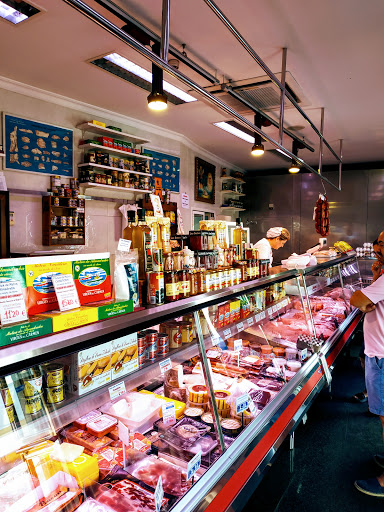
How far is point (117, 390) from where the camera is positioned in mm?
1395

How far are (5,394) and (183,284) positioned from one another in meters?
0.95

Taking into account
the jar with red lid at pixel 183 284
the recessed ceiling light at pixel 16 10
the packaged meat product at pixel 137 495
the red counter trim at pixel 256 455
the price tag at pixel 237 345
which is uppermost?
the recessed ceiling light at pixel 16 10

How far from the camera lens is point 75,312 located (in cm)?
126

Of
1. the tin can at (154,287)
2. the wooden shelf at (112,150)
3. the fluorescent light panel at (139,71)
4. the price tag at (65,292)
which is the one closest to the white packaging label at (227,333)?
the tin can at (154,287)

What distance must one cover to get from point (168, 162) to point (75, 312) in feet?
19.0

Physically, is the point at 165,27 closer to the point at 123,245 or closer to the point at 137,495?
the point at 123,245

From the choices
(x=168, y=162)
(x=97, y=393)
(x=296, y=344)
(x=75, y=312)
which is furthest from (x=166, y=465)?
(x=168, y=162)


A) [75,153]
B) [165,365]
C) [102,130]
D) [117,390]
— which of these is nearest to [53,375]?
[117,390]

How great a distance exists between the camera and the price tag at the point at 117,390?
1.37 metres

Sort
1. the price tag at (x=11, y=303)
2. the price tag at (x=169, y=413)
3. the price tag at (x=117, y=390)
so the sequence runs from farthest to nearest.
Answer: the price tag at (x=169, y=413), the price tag at (x=117, y=390), the price tag at (x=11, y=303)

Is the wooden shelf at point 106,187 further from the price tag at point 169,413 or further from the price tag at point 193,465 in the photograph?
the price tag at point 193,465

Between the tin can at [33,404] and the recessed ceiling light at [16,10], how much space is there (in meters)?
2.95

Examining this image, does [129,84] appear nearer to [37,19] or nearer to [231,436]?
[37,19]

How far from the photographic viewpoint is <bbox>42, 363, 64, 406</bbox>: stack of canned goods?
1247mm
